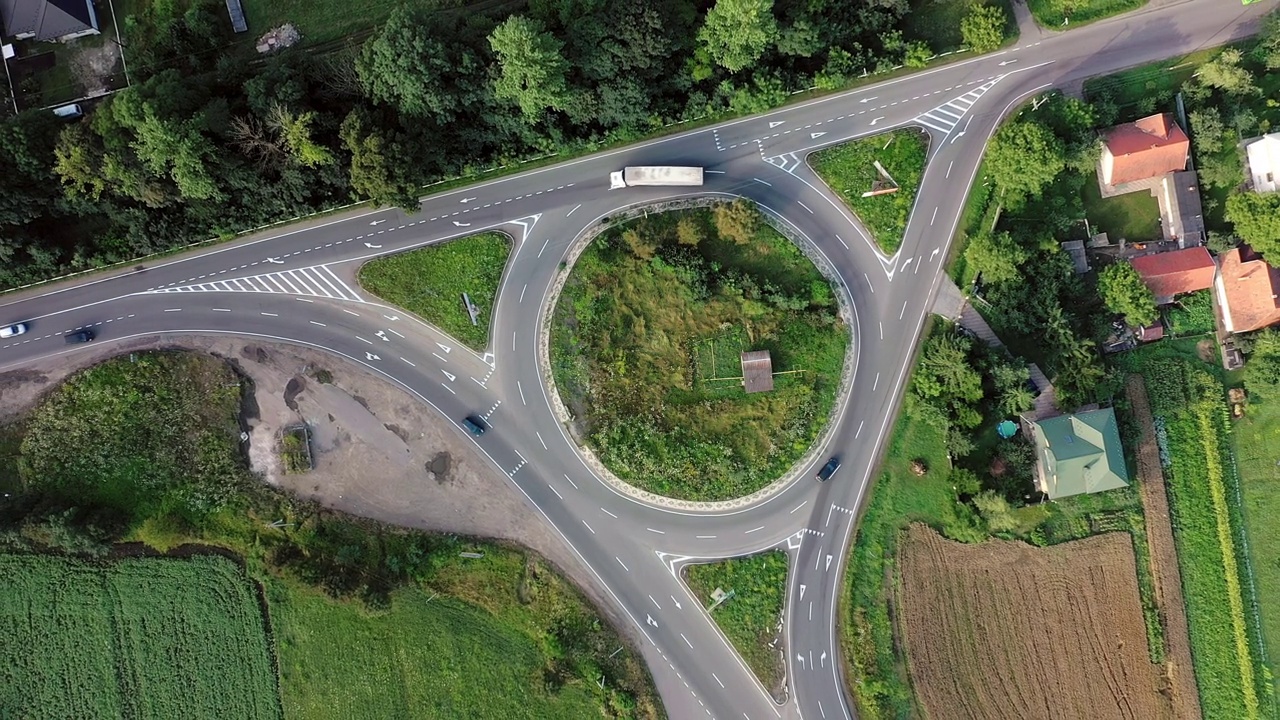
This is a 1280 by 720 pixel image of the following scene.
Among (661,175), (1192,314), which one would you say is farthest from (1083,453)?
(661,175)

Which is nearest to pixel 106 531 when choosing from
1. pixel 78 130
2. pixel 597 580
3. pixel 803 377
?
pixel 78 130

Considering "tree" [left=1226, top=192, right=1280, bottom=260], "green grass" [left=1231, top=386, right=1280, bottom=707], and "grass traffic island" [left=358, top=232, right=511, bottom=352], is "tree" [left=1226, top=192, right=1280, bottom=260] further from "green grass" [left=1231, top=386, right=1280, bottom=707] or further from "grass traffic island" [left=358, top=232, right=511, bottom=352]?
"grass traffic island" [left=358, top=232, right=511, bottom=352]

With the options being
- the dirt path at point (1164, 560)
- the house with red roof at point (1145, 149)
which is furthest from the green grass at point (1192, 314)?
the house with red roof at point (1145, 149)

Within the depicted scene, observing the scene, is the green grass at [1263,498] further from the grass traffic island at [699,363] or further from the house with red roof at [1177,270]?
the grass traffic island at [699,363]

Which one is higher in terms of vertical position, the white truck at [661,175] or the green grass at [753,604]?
the white truck at [661,175]

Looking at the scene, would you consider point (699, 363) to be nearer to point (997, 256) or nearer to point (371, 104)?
point (997, 256)

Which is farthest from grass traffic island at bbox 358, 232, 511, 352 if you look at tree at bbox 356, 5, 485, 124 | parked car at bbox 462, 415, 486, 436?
tree at bbox 356, 5, 485, 124

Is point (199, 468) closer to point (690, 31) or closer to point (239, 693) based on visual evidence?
point (239, 693)
